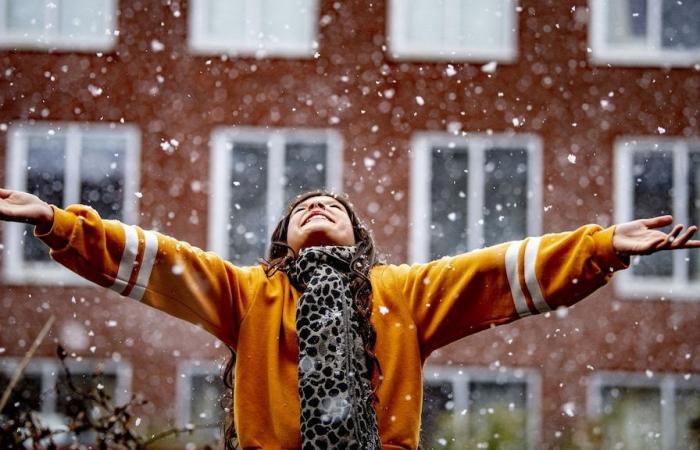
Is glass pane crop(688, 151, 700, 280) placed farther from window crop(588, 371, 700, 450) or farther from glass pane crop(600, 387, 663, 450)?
glass pane crop(600, 387, 663, 450)

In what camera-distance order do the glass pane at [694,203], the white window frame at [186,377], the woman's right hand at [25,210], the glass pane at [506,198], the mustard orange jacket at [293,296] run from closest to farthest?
the woman's right hand at [25,210] < the mustard orange jacket at [293,296] < the white window frame at [186,377] < the glass pane at [506,198] < the glass pane at [694,203]

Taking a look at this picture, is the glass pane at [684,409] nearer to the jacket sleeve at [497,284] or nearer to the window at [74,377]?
the window at [74,377]

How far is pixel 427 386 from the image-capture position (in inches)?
391

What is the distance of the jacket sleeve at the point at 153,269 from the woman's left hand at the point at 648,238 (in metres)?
1.06

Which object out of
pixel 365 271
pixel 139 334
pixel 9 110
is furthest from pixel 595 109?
Answer: pixel 365 271

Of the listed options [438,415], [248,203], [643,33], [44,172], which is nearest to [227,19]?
[248,203]

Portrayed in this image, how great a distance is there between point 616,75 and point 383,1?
2.50m

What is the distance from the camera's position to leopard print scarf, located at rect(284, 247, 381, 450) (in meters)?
2.61

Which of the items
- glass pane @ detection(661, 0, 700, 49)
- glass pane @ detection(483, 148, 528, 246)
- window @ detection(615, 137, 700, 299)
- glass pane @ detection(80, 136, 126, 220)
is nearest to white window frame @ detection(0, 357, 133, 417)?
glass pane @ detection(80, 136, 126, 220)

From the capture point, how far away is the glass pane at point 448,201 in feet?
32.7

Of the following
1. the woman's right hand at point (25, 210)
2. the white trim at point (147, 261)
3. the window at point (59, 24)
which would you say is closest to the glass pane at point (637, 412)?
the window at point (59, 24)

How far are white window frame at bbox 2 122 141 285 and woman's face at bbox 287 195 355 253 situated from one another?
711cm

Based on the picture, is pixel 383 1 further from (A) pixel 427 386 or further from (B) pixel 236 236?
(A) pixel 427 386

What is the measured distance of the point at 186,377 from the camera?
9.93 meters
